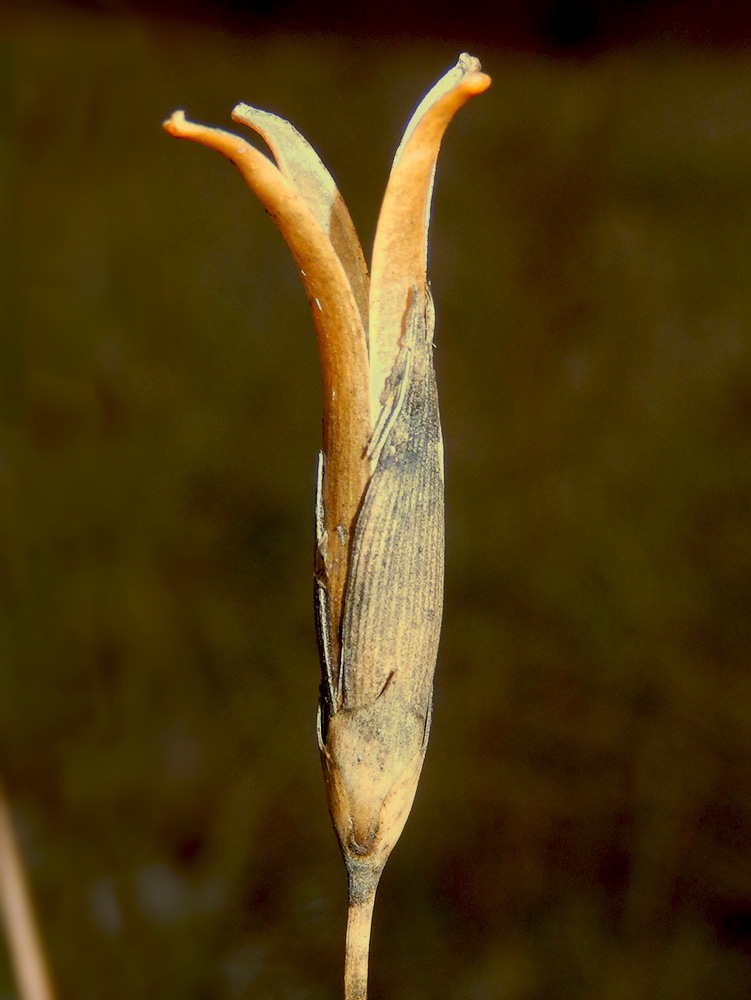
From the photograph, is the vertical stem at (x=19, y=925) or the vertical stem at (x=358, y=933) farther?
the vertical stem at (x=19, y=925)

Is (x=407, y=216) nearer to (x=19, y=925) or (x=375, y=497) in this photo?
(x=375, y=497)

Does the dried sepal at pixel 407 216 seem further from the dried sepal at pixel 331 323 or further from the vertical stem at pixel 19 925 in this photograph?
the vertical stem at pixel 19 925

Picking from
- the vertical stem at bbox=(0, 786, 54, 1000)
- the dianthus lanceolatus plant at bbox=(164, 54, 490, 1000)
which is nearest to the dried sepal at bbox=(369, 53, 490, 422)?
the dianthus lanceolatus plant at bbox=(164, 54, 490, 1000)

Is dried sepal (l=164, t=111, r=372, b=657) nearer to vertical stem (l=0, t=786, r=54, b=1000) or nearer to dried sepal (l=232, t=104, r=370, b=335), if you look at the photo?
dried sepal (l=232, t=104, r=370, b=335)

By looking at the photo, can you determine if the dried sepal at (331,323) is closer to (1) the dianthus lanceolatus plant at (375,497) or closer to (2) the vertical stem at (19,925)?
(1) the dianthus lanceolatus plant at (375,497)

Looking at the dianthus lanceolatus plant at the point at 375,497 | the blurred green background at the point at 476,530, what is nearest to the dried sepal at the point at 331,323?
the dianthus lanceolatus plant at the point at 375,497

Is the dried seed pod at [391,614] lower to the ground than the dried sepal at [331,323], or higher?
lower

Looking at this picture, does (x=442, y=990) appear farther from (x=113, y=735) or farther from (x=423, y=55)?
(x=423, y=55)

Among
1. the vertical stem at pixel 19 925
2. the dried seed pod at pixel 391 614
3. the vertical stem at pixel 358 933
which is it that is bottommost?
the vertical stem at pixel 19 925
